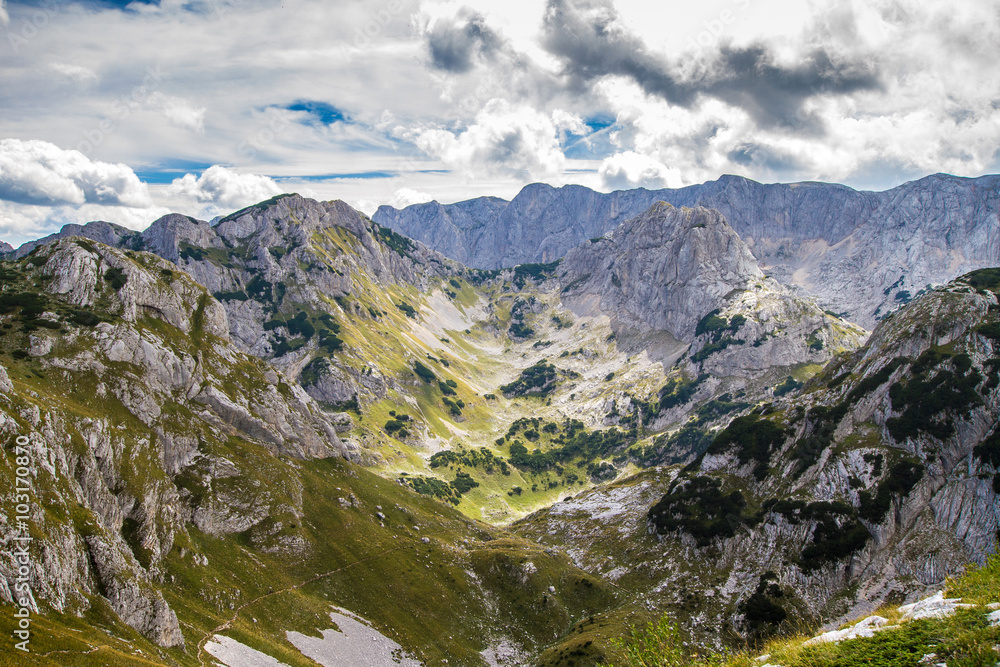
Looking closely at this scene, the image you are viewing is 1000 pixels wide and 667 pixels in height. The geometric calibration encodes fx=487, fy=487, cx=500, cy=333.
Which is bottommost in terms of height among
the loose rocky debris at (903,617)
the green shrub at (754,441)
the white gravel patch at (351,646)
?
the white gravel patch at (351,646)

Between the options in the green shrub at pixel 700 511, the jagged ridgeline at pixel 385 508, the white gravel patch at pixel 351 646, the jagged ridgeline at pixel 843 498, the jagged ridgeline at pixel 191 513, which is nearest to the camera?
the jagged ridgeline at pixel 191 513

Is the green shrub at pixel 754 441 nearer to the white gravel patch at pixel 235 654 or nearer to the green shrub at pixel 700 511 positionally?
the green shrub at pixel 700 511

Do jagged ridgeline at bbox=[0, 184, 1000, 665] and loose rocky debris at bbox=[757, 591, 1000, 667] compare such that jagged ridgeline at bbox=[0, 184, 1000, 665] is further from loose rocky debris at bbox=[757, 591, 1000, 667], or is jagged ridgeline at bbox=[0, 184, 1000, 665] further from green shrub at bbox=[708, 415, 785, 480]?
loose rocky debris at bbox=[757, 591, 1000, 667]

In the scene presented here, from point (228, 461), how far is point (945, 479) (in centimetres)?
14226

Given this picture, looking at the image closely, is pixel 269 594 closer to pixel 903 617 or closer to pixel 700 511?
pixel 903 617

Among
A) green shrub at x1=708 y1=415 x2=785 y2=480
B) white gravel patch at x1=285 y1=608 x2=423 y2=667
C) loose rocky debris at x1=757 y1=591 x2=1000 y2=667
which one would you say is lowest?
white gravel patch at x1=285 y1=608 x2=423 y2=667

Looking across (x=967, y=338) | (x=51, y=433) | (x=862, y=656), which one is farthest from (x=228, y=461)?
(x=967, y=338)

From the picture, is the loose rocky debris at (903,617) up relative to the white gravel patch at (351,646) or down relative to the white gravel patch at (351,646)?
up

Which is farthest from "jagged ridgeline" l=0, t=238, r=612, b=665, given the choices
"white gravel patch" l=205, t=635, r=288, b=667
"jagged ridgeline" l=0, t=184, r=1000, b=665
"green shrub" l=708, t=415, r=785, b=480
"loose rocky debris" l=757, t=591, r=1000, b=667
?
"loose rocky debris" l=757, t=591, r=1000, b=667

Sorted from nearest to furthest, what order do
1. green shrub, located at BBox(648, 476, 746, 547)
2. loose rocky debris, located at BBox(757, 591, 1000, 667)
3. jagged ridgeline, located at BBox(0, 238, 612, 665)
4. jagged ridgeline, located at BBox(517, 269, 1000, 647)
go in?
loose rocky debris, located at BBox(757, 591, 1000, 667)
jagged ridgeline, located at BBox(0, 238, 612, 665)
jagged ridgeline, located at BBox(517, 269, 1000, 647)
green shrub, located at BBox(648, 476, 746, 547)

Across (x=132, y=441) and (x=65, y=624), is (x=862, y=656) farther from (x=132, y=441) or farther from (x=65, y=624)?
(x=132, y=441)

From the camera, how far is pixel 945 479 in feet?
296

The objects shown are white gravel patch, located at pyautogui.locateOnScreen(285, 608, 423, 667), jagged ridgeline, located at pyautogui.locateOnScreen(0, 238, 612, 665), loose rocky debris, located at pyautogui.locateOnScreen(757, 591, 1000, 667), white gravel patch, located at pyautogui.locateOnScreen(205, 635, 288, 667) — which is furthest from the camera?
white gravel patch, located at pyautogui.locateOnScreen(285, 608, 423, 667)

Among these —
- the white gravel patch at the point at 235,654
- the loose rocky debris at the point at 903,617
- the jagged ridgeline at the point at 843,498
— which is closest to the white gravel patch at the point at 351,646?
the white gravel patch at the point at 235,654
